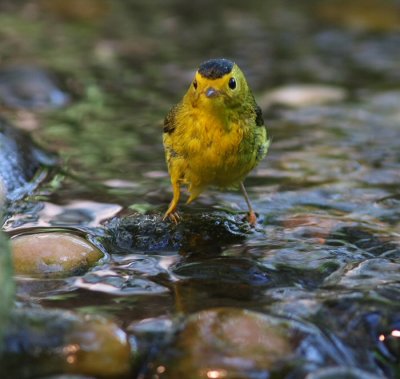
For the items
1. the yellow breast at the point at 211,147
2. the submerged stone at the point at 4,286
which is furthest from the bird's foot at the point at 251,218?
the submerged stone at the point at 4,286

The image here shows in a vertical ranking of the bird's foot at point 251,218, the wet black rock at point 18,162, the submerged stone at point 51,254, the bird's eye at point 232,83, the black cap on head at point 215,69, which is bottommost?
the submerged stone at point 51,254

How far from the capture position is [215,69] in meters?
5.03

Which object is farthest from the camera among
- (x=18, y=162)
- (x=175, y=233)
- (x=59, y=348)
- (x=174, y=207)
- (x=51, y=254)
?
(x=18, y=162)

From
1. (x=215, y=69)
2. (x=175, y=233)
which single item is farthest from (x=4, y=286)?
(x=215, y=69)

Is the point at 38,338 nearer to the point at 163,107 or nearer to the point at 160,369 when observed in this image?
the point at 160,369

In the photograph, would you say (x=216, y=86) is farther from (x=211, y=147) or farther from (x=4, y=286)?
(x=4, y=286)

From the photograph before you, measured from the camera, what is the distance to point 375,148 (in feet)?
24.3

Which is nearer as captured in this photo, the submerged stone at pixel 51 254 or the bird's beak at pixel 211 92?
the submerged stone at pixel 51 254

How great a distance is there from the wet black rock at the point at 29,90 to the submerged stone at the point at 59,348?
16.7 feet

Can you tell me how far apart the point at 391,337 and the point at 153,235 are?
5.95 feet

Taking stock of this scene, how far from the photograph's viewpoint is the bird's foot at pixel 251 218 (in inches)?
219

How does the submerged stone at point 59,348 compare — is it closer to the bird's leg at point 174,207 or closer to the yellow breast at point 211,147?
the yellow breast at point 211,147

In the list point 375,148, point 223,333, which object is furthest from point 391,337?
point 375,148

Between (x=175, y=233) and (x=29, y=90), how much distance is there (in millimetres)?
4119
